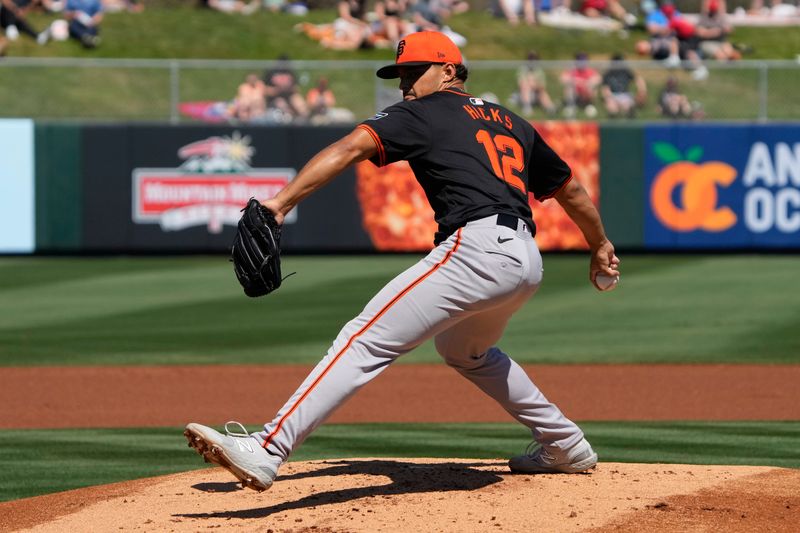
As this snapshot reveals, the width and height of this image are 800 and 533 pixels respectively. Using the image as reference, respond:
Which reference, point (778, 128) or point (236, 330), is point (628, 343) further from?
point (778, 128)

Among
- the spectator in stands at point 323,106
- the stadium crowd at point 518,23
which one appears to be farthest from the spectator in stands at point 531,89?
the spectator in stands at point 323,106

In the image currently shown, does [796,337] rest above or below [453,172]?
below

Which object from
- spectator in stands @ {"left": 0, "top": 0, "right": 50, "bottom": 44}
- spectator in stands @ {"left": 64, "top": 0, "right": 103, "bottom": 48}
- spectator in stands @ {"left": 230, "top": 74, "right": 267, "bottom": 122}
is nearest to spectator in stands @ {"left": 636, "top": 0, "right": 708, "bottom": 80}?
spectator in stands @ {"left": 230, "top": 74, "right": 267, "bottom": 122}

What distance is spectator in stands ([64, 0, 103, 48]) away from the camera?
23547 millimetres

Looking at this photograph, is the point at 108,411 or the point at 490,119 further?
the point at 108,411

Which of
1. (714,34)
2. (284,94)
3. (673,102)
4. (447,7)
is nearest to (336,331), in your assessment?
(284,94)

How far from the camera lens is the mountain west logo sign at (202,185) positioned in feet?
61.2

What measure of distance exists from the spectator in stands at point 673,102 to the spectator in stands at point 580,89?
3.04 feet

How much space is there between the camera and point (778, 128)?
18641mm

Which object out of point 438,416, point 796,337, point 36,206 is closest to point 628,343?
point 796,337

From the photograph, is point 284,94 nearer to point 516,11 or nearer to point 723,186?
point 723,186

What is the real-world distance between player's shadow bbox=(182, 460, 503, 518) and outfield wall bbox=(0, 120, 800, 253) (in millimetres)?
12367

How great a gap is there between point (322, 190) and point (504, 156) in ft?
43.2

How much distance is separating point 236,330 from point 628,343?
370cm
